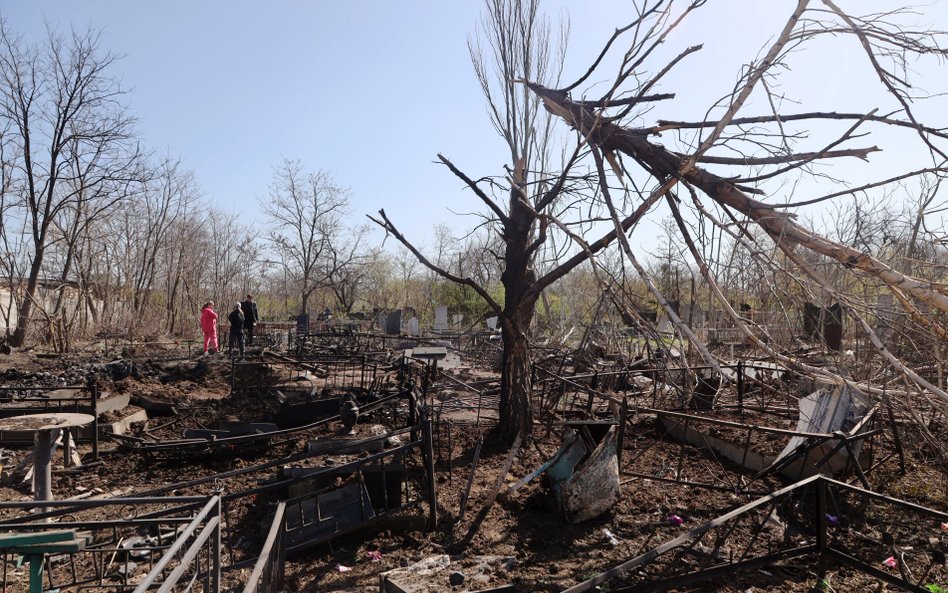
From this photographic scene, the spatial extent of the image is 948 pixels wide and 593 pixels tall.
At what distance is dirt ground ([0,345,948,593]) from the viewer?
5.35 metres

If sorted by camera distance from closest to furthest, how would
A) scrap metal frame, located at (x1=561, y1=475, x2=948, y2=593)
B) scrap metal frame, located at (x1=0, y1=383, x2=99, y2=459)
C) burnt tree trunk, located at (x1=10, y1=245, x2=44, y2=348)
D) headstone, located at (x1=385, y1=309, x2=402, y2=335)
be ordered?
scrap metal frame, located at (x1=561, y1=475, x2=948, y2=593)
scrap metal frame, located at (x1=0, y1=383, x2=99, y2=459)
burnt tree trunk, located at (x1=10, y1=245, x2=44, y2=348)
headstone, located at (x1=385, y1=309, x2=402, y2=335)

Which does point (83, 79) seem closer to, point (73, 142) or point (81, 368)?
point (73, 142)

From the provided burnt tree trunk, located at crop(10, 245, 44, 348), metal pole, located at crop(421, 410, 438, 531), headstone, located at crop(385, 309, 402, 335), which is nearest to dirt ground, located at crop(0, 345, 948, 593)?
metal pole, located at crop(421, 410, 438, 531)

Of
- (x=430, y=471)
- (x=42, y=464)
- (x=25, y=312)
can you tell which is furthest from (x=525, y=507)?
(x=25, y=312)

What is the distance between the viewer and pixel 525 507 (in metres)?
6.88

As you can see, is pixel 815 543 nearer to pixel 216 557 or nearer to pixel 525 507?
pixel 525 507

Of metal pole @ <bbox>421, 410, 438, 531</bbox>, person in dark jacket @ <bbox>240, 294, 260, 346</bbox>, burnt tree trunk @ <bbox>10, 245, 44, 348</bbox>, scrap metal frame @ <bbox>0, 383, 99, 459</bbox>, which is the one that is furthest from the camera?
person in dark jacket @ <bbox>240, 294, 260, 346</bbox>

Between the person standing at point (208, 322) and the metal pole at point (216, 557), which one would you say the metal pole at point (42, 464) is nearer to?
the metal pole at point (216, 557)

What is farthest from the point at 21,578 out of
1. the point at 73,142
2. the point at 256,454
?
the point at 73,142

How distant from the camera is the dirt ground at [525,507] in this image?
211 inches

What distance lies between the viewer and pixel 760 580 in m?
5.22

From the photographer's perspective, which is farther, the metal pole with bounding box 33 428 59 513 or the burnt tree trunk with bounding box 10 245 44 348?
the burnt tree trunk with bounding box 10 245 44 348

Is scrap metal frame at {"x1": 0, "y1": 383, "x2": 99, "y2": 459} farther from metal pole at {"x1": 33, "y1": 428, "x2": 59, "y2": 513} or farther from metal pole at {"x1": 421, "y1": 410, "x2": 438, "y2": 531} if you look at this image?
metal pole at {"x1": 421, "y1": 410, "x2": 438, "y2": 531}

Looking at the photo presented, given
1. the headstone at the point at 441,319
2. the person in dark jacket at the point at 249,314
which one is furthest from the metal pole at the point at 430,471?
the headstone at the point at 441,319
